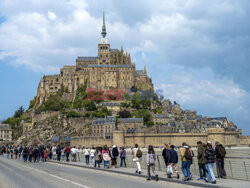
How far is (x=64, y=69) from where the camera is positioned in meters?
117

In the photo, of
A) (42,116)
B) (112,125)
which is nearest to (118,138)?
(112,125)

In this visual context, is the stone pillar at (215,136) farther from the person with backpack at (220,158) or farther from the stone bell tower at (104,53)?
the person with backpack at (220,158)

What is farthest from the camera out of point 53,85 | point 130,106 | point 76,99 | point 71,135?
point 53,85

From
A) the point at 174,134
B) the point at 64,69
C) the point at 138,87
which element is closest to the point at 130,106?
the point at 138,87

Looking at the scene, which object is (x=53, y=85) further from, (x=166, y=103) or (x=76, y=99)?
(x=166, y=103)

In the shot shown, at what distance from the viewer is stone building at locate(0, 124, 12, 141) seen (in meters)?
102

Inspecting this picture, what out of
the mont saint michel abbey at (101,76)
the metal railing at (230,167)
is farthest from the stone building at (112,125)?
the metal railing at (230,167)

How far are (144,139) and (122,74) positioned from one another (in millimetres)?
39459

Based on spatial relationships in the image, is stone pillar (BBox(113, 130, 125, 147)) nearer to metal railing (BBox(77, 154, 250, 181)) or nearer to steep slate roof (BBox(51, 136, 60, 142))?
steep slate roof (BBox(51, 136, 60, 142))

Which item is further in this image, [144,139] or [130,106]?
[130,106]

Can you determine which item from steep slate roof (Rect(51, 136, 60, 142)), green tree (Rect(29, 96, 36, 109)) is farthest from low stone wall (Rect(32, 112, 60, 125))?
green tree (Rect(29, 96, 36, 109))

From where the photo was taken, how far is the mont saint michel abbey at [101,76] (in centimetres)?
10706

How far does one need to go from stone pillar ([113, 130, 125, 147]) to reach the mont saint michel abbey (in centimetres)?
3522

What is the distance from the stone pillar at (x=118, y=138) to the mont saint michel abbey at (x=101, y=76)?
116 feet
